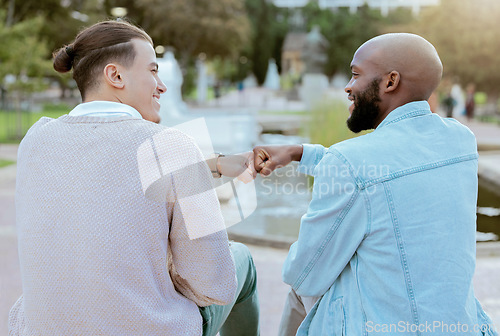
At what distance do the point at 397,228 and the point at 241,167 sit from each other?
1083mm

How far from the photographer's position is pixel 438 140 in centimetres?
176

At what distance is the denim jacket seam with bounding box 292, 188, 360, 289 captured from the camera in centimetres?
167

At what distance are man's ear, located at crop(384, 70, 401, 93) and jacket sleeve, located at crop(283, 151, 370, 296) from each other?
0.33 meters

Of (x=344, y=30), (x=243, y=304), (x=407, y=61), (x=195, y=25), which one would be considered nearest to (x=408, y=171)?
(x=407, y=61)

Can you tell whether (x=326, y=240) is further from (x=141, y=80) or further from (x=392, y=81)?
(x=141, y=80)

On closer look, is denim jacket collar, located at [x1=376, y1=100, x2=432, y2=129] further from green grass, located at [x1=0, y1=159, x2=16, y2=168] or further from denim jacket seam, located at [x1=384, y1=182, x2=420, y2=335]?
green grass, located at [x1=0, y1=159, x2=16, y2=168]

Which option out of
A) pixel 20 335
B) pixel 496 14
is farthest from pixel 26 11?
pixel 20 335

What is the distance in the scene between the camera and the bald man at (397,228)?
5.44 feet

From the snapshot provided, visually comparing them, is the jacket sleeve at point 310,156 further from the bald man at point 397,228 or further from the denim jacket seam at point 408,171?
the denim jacket seam at point 408,171

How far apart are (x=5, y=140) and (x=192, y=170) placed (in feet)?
48.9

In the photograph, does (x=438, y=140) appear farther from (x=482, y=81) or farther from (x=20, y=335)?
(x=482, y=81)

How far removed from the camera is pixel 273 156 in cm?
249

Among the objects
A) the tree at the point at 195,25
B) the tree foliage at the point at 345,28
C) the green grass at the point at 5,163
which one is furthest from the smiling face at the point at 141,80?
the tree foliage at the point at 345,28

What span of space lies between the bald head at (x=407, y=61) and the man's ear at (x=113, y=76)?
813 mm
